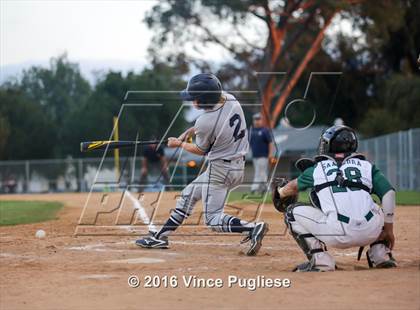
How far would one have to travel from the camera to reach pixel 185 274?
7.10 meters

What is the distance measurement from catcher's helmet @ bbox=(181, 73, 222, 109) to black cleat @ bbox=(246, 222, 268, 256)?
1.55 m

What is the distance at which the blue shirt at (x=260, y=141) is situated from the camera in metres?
21.9

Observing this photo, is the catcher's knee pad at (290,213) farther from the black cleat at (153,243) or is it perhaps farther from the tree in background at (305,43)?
the tree in background at (305,43)

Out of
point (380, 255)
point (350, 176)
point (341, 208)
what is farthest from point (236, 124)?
point (380, 255)

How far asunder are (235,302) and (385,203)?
7.72 ft

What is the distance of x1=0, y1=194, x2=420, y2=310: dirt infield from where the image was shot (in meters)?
5.59

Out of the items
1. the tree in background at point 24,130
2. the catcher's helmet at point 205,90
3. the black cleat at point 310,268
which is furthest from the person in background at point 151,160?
the black cleat at point 310,268

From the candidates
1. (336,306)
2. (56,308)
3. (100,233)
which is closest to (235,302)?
(336,306)

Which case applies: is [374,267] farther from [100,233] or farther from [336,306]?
[100,233]

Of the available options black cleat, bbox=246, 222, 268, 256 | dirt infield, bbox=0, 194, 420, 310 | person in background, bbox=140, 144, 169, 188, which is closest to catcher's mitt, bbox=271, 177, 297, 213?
dirt infield, bbox=0, 194, 420, 310

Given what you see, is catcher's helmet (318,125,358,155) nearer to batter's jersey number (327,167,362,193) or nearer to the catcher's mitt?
batter's jersey number (327,167,362,193)

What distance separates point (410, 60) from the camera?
48.6m

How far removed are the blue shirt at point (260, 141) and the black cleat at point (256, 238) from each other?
12924 mm

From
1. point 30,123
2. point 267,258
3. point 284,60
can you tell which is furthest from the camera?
point 30,123
